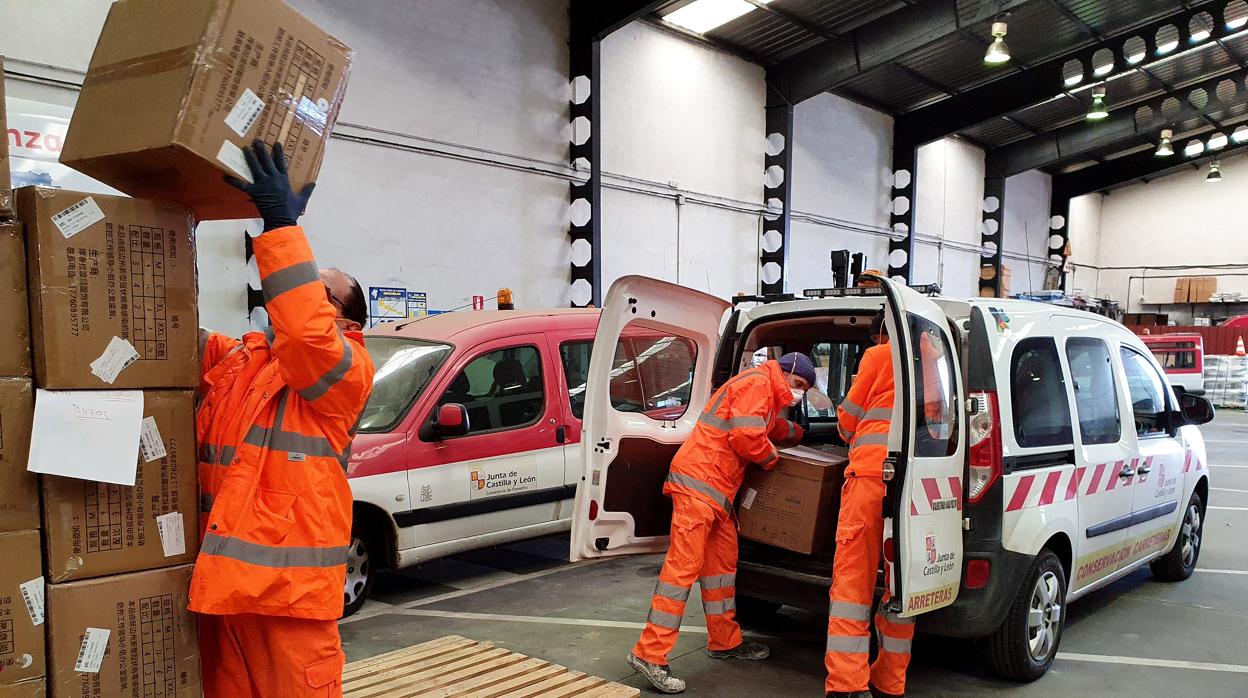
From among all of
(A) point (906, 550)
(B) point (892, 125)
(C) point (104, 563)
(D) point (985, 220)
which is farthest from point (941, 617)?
(D) point (985, 220)

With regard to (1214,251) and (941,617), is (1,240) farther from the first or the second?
(1214,251)

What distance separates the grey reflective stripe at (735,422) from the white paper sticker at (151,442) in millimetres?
2540

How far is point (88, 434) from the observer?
1.94m

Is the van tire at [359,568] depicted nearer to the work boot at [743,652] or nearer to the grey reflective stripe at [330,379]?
the work boot at [743,652]

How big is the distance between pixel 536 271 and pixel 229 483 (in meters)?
8.52

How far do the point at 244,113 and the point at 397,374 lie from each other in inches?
141

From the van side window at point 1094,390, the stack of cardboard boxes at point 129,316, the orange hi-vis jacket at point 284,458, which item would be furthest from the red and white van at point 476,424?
the stack of cardboard boxes at point 129,316

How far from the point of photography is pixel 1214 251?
25.3 m

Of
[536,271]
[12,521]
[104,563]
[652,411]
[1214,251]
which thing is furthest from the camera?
[1214,251]

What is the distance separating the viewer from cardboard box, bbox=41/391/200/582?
1.96 meters

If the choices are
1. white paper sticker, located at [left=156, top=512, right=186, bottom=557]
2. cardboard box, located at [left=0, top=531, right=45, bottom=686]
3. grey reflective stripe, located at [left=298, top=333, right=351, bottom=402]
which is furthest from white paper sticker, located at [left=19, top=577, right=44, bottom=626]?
grey reflective stripe, located at [left=298, top=333, right=351, bottom=402]

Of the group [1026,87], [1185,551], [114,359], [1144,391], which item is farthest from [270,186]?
[1026,87]

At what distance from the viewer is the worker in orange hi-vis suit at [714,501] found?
12.8 feet

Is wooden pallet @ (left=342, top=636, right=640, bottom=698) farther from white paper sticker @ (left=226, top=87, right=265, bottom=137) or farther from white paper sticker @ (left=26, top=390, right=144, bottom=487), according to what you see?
white paper sticker @ (left=226, top=87, right=265, bottom=137)
